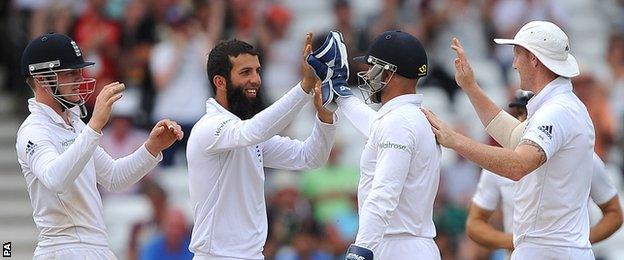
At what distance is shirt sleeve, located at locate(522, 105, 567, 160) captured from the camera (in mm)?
8758

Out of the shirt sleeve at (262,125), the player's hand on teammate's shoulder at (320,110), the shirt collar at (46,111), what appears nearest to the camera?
the shirt sleeve at (262,125)

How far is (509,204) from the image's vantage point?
421 inches

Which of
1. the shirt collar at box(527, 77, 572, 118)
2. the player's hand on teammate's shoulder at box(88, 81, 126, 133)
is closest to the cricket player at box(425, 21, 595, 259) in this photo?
the shirt collar at box(527, 77, 572, 118)

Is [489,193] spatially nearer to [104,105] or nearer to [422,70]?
[422,70]

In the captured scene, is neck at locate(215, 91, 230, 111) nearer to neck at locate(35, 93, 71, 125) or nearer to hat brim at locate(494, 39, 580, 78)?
neck at locate(35, 93, 71, 125)

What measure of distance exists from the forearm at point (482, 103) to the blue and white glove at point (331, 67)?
73cm

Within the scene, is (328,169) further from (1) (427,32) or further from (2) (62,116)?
(2) (62,116)

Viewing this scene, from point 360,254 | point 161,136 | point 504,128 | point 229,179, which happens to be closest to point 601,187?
point 504,128

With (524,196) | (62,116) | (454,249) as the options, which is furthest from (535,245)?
(454,249)

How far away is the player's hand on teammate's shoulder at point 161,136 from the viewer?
945 cm

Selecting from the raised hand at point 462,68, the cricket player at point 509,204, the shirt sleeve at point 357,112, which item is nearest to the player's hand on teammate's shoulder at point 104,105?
the shirt sleeve at point 357,112

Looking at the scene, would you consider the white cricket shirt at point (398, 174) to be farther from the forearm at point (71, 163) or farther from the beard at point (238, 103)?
the forearm at point (71, 163)

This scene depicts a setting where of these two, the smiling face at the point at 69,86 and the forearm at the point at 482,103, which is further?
the forearm at the point at 482,103

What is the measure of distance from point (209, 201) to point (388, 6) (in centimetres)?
761
